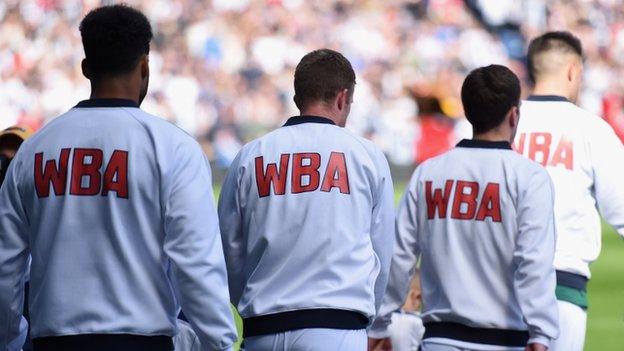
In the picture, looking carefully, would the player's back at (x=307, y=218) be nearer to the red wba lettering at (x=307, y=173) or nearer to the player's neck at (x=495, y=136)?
the red wba lettering at (x=307, y=173)

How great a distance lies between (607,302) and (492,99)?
8.00m

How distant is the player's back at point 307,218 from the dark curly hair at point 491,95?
55 cm

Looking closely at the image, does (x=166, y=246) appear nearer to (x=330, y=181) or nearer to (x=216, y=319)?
(x=216, y=319)

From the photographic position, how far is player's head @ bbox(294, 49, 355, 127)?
15.2ft

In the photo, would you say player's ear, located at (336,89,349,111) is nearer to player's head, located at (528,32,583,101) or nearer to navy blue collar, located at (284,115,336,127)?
navy blue collar, located at (284,115,336,127)

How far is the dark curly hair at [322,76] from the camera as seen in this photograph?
462cm

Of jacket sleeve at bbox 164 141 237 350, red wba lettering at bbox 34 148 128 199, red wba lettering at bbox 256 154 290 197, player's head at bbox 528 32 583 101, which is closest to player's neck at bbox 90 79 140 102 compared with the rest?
red wba lettering at bbox 34 148 128 199

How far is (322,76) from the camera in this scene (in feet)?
15.2

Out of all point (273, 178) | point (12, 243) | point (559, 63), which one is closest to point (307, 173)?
point (273, 178)

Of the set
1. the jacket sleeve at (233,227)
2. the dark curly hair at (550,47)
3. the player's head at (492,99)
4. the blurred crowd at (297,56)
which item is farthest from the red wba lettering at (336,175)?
the blurred crowd at (297,56)

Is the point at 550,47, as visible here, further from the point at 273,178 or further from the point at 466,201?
the point at 273,178

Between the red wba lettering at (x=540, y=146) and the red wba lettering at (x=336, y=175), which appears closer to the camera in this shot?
the red wba lettering at (x=336, y=175)

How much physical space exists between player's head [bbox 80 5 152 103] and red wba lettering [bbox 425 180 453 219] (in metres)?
1.45

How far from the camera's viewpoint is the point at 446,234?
492 centimetres
